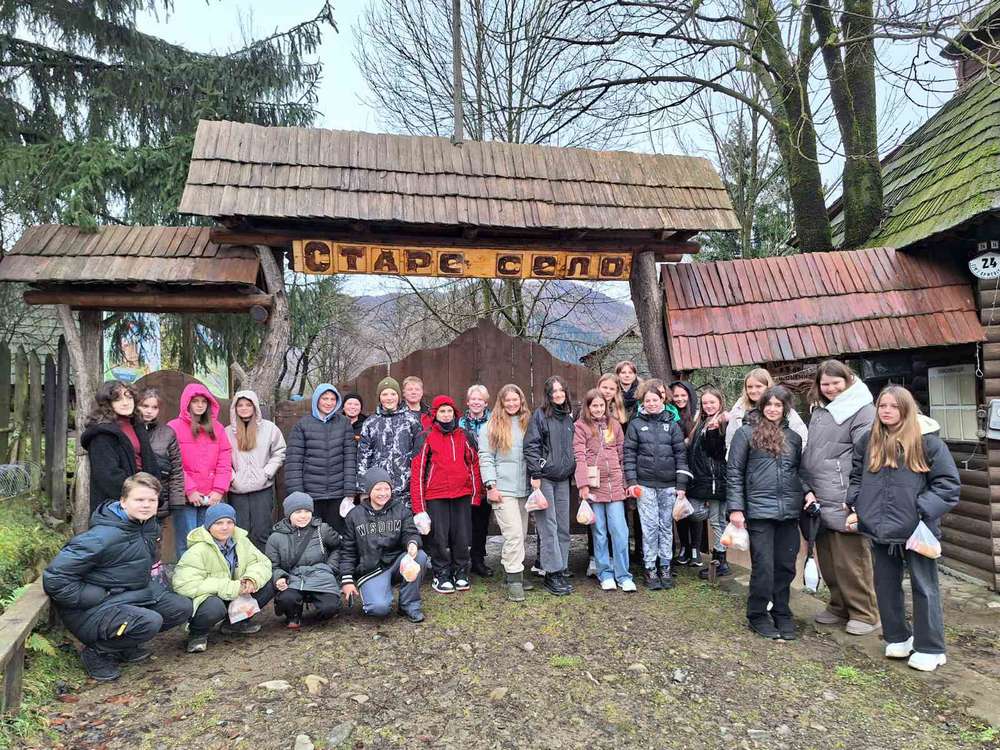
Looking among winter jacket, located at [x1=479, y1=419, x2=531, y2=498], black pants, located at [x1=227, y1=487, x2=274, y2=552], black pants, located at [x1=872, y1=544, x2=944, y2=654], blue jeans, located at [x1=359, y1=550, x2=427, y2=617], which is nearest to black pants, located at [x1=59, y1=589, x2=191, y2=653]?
black pants, located at [x1=227, y1=487, x2=274, y2=552]

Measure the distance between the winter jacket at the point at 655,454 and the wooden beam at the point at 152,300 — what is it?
3.74 meters

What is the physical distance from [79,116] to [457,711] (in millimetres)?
9941

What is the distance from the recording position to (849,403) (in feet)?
14.0

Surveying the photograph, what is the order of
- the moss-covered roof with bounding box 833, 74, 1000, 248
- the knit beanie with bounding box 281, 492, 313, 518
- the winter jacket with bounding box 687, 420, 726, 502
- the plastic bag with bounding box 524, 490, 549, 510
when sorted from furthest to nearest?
the moss-covered roof with bounding box 833, 74, 1000, 248 < the winter jacket with bounding box 687, 420, 726, 502 < the plastic bag with bounding box 524, 490, 549, 510 < the knit beanie with bounding box 281, 492, 313, 518

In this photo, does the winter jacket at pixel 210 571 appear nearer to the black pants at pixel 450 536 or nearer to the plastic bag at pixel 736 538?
the black pants at pixel 450 536

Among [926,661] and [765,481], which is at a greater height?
[765,481]

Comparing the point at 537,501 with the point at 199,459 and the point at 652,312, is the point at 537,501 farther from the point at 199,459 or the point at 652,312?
the point at 652,312

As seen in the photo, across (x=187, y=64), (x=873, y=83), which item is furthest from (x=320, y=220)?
(x=873, y=83)

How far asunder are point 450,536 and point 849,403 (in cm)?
325

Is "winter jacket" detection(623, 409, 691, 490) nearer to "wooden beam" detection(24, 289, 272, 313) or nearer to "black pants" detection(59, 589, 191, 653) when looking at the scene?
"black pants" detection(59, 589, 191, 653)

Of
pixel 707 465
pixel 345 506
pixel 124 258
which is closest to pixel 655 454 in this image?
pixel 707 465

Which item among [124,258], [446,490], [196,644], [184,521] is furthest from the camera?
[124,258]

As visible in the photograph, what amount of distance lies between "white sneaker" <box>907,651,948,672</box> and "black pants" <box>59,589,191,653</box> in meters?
4.65

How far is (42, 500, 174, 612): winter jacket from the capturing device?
346cm
